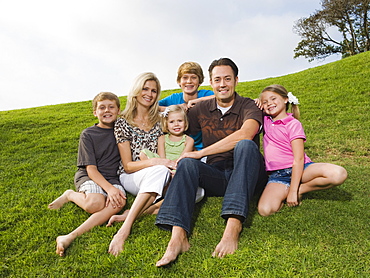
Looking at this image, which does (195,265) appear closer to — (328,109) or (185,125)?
(185,125)

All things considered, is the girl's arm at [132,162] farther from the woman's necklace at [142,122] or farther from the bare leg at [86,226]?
the bare leg at [86,226]

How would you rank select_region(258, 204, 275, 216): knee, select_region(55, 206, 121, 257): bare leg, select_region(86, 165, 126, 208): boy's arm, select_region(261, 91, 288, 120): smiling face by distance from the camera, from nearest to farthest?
1. select_region(55, 206, 121, 257): bare leg
2. select_region(258, 204, 275, 216): knee
3. select_region(86, 165, 126, 208): boy's arm
4. select_region(261, 91, 288, 120): smiling face

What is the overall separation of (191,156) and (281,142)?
1.14 metres

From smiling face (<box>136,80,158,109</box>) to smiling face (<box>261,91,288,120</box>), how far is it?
4.62ft

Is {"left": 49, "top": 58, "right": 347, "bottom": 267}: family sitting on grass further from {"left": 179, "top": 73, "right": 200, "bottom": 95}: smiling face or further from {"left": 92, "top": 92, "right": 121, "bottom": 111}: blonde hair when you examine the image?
{"left": 179, "top": 73, "right": 200, "bottom": 95}: smiling face

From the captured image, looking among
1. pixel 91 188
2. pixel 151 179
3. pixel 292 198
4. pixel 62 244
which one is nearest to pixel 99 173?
pixel 91 188

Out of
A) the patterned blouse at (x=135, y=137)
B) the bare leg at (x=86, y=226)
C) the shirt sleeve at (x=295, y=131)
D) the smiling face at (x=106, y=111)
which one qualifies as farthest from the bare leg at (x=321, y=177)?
the smiling face at (x=106, y=111)

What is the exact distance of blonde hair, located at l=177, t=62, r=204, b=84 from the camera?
477cm

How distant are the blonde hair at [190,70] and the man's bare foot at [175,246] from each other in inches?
107

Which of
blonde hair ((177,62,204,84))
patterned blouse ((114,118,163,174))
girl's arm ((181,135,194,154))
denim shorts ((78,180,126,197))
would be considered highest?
blonde hair ((177,62,204,84))

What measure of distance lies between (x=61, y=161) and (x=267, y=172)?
16.5 feet

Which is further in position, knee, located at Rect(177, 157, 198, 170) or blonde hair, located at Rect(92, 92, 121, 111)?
blonde hair, located at Rect(92, 92, 121, 111)

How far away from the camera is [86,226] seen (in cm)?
330

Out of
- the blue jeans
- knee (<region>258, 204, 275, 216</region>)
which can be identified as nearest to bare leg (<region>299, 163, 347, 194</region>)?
knee (<region>258, 204, 275, 216</region>)
